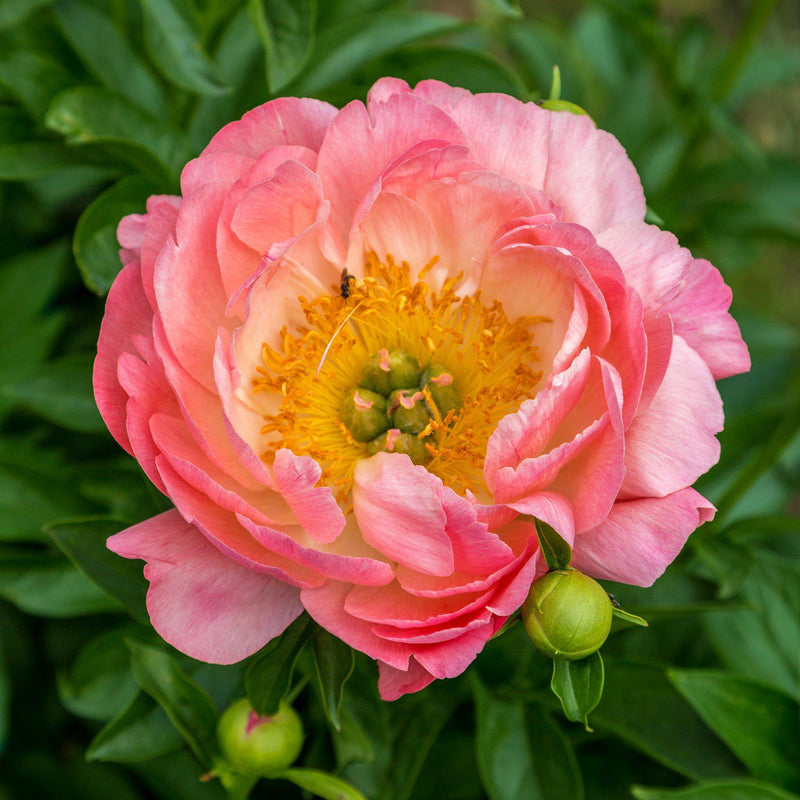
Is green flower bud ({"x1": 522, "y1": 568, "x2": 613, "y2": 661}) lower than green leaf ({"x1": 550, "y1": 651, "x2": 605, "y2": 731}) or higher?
higher

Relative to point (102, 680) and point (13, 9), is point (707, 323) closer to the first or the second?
point (102, 680)

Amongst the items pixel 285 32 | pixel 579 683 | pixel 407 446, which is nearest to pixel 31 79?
pixel 285 32

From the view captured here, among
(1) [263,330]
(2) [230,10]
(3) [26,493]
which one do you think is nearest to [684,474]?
(1) [263,330]

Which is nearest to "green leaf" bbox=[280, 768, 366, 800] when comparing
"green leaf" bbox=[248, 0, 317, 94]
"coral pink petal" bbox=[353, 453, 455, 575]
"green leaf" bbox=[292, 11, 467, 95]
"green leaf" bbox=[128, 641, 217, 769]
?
"green leaf" bbox=[128, 641, 217, 769]

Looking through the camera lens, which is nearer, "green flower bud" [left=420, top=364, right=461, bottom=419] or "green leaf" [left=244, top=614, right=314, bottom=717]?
"green leaf" [left=244, top=614, right=314, bottom=717]

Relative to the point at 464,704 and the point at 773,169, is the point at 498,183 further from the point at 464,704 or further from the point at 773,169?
the point at 773,169

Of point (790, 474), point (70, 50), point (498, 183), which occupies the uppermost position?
point (498, 183)

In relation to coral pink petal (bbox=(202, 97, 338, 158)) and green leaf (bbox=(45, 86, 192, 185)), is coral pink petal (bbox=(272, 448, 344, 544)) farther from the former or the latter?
green leaf (bbox=(45, 86, 192, 185))

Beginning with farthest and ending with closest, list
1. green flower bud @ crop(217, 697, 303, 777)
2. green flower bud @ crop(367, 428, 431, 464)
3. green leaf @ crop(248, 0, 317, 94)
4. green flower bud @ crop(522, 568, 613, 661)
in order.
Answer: green leaf @ crop(248, 0, 317, 94) → green flower bud @ crop(367, 428, 431, 464) → green flower bud @ crop(217, 697, 303, 777) → green flower bud @ crop(522, 568, 613, 661)

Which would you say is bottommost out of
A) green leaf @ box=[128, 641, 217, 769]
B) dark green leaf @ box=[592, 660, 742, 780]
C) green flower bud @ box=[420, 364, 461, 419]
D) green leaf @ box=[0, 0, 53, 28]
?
dark green leaf @ box=[592, 660, 742, 780]
